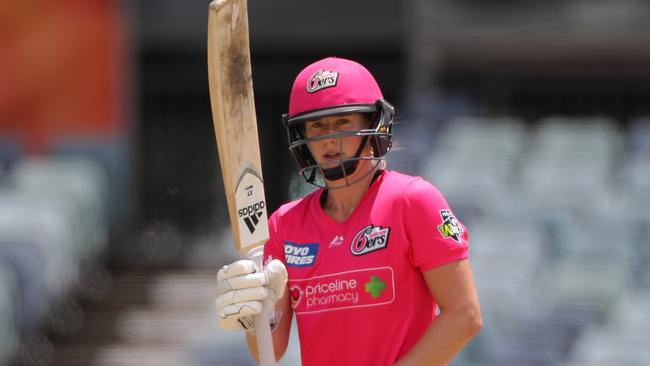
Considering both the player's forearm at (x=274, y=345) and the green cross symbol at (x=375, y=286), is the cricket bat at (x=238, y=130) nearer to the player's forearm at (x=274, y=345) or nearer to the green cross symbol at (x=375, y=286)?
the player's forearm at (x=274, y=345)

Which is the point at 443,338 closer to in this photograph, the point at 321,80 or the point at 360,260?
the point at 360,260

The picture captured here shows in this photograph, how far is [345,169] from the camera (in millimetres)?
2914

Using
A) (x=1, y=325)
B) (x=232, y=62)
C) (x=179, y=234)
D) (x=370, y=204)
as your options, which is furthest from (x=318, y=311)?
(x=179, y=234)

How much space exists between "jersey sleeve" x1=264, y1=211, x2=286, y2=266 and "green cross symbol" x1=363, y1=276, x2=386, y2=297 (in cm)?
28

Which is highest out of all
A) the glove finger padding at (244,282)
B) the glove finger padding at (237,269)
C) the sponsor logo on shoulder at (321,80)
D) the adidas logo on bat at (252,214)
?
the sponsor logo on shoulder at (321,80)

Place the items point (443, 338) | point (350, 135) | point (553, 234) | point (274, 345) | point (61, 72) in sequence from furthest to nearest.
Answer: point (61, 72) < point (553, 234) < point (274, 345) < point (350, 135) < point (443, 338)

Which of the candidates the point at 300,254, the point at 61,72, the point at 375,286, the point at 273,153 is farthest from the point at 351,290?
the point at 273,153

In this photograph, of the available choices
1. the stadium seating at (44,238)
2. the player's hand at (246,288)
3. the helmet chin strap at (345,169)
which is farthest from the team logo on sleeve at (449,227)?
the stadium seating at (44,238)

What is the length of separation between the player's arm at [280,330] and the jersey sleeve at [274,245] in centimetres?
9

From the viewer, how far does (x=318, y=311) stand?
289 centimetres

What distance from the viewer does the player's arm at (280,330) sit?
3029 millimetres

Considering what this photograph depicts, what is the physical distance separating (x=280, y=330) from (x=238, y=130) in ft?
1.69

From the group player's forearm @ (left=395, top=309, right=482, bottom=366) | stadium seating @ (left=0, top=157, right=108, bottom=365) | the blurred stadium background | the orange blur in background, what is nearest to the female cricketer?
player's forearm @ (left=395, top=309, right=482, bottom=366)

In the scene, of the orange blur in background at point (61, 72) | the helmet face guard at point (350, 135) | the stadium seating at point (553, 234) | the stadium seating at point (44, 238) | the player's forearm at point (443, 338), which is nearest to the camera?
the player's forearm at point (443, 338)
